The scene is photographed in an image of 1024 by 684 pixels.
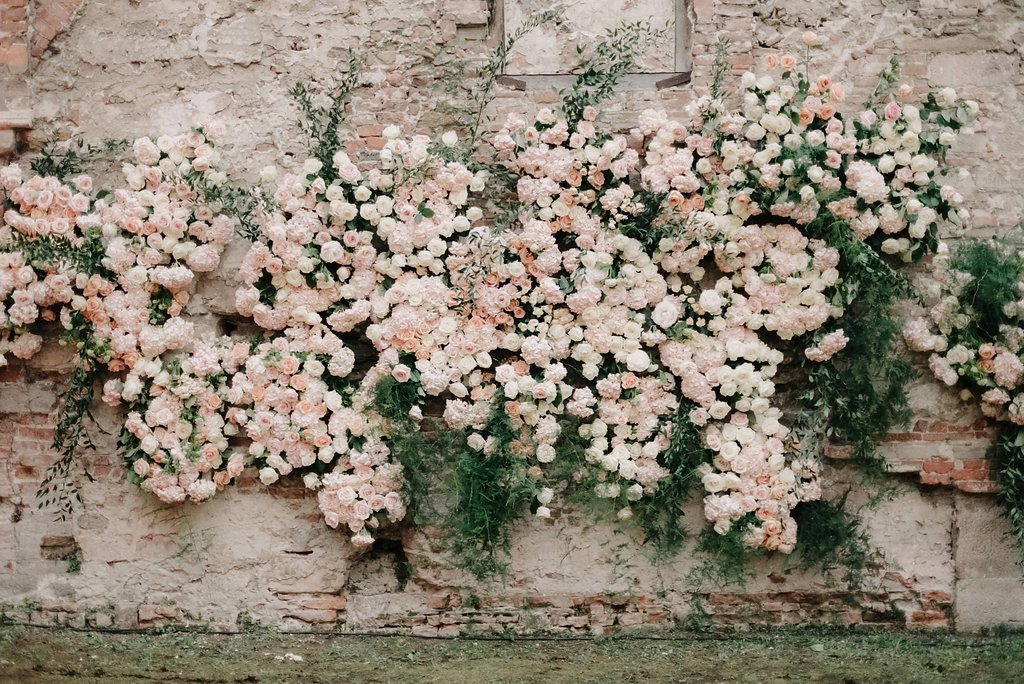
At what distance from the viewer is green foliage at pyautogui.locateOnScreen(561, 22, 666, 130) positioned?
4598 millimetres

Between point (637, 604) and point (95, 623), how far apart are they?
271 cm

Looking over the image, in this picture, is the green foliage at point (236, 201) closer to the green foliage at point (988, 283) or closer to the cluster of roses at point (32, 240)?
the cluster of roses at point (32, 240)

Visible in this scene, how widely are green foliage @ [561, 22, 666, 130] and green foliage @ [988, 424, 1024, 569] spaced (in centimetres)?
258

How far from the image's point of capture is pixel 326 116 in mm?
4734

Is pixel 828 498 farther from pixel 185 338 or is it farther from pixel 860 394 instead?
pixel 185 338

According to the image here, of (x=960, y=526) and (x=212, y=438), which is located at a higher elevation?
(x=212, y=438)

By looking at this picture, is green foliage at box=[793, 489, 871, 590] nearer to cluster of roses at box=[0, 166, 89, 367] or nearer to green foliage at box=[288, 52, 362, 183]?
green foliage at box=[288, 52, 362, 183]

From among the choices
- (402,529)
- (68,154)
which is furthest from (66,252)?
(402,529)

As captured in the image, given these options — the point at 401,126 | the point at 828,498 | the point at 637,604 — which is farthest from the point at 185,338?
the point at 828,498

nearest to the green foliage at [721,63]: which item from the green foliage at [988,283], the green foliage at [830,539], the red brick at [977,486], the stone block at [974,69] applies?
the stone block at [974,69]

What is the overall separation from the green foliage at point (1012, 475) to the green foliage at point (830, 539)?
69 cm

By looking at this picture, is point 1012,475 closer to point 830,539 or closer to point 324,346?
point 830,539

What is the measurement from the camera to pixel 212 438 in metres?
4.57

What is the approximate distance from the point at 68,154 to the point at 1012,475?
194 inches
